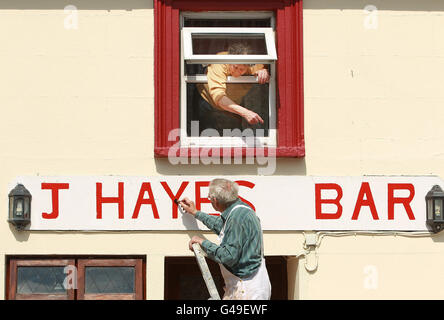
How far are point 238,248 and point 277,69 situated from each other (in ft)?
7.33

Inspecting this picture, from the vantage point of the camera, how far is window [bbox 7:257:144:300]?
29.2 ft


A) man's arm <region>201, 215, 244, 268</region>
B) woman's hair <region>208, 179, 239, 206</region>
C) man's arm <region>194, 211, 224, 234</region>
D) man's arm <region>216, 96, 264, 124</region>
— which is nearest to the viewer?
man's arm <region>201, 215, 244, 268</region>

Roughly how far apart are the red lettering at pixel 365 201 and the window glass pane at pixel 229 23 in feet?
5.92

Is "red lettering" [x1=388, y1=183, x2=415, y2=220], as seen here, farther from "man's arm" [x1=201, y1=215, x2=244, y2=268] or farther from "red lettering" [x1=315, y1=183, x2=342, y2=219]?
"man's arm" [x1=201, y1=215, x2=244, y2=268]

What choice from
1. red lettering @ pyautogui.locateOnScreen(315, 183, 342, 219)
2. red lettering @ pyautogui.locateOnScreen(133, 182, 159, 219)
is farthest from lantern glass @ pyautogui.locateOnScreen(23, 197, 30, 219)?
red lettering @ pyautogui.locateOnScreen(315, 183, 342, 219)

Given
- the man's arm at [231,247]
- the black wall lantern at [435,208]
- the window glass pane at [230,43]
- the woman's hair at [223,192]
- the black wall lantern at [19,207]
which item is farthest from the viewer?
the window glass pane at [230,43]

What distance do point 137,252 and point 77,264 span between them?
576 mm

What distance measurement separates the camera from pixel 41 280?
895 cm

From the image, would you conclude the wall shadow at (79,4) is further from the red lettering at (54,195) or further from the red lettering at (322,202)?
the red lettering at (322,202)

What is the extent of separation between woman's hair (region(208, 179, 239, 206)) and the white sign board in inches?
39.9

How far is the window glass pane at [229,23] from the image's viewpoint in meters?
9.20

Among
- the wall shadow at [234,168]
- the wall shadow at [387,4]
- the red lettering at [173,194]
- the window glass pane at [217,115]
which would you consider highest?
the wall shadow at [387,4]

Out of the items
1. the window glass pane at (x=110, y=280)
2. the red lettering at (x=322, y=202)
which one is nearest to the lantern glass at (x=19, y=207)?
the window glass pane at (x=110, y=280)

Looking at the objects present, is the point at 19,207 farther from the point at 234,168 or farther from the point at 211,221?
the point at 234,168
